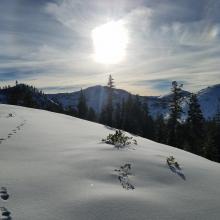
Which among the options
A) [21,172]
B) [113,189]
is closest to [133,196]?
[113,189]

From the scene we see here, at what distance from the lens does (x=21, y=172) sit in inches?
238

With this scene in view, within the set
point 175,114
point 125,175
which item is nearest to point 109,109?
point 175,114

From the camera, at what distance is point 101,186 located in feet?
18.3

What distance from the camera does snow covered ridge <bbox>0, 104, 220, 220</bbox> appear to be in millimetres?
4469

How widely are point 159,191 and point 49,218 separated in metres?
2.24

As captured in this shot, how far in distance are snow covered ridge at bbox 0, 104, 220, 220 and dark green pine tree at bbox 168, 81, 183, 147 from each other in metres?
42.4

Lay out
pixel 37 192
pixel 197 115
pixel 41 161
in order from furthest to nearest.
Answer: pixel 197 115 → pixel 41 161 → pixel 37 192

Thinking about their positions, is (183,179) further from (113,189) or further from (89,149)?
(89,149)

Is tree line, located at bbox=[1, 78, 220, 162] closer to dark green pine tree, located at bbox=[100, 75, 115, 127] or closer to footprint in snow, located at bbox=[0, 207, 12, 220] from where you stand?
dark green pine tree, located at bbox=[100, 75, 115, 127]

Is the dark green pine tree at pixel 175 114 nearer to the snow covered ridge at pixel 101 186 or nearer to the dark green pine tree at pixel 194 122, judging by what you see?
the dark green pine tree at pixel 194 122

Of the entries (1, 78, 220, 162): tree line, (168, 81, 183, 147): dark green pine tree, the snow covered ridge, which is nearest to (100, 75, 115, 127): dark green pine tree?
(1, 78, 220, 162): tree line

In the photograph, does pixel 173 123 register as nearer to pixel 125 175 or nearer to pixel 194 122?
pixel 194 122

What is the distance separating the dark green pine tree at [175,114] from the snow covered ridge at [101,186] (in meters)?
42.4

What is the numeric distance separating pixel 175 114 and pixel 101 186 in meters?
46.0
